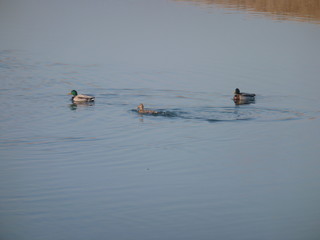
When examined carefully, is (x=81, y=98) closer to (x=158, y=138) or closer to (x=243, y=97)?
(x=158, y=138)

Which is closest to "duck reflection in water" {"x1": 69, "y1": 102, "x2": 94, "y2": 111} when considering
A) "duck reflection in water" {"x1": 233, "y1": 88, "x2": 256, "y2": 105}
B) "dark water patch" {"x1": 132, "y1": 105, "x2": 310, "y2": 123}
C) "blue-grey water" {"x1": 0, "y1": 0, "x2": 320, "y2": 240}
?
"blue-grey water" {"x1": 0, "y1": 0, "x2": 320, "y2": 240}

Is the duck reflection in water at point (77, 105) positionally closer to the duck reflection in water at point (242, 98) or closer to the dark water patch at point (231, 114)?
the dark water patch at point (231, 114)

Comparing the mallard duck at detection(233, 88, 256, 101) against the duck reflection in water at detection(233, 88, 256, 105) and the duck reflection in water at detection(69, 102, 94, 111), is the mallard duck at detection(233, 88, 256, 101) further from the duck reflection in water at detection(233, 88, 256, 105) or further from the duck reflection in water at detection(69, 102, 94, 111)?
the duck reflection in water at detection(69, 102, 94, 111)

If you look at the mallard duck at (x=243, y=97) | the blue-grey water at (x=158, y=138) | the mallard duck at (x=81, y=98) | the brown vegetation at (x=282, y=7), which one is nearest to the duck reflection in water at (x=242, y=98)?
the mallard duck at (x=243, y=97)

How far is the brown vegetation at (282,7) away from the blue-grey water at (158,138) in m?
11.0

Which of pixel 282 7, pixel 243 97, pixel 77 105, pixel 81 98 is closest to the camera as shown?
pixel 77 105

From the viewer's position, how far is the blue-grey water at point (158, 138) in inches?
418

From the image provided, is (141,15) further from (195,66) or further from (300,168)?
(300,168)

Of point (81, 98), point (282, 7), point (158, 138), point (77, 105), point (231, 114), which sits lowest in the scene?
point (158, 138)

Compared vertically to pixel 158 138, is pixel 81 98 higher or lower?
higher

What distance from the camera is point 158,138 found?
619 inches

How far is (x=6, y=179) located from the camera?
483 inches

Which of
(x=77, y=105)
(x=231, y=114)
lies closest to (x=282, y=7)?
(x=231, y=114)

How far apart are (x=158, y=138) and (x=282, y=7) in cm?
3412
